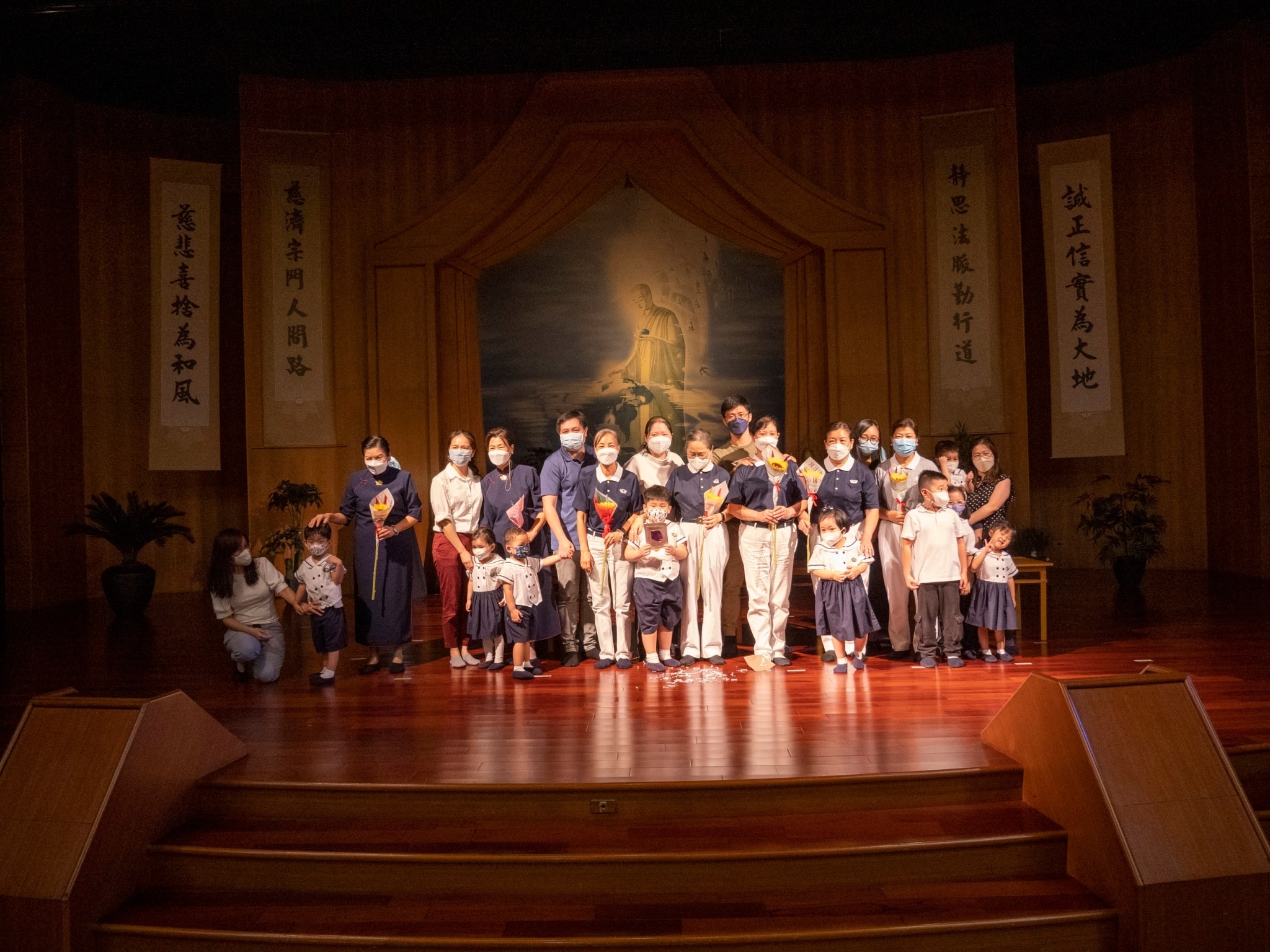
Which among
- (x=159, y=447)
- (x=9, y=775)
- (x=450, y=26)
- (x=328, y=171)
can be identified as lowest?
(x=9, y=775)

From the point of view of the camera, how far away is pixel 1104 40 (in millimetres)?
10352

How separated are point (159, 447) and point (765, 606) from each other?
7.10 m

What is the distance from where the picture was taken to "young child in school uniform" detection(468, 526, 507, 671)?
246 inches

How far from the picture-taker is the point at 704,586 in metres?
6.42

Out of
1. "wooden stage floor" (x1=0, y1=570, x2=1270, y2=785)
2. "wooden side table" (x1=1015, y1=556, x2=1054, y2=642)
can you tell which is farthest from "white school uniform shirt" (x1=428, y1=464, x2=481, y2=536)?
"wooden side table" (x1=1015, y1=556, x2=1054, y2=642)

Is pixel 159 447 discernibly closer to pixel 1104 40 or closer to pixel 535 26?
pixel 535 26

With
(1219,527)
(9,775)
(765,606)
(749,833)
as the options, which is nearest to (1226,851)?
(749,833)

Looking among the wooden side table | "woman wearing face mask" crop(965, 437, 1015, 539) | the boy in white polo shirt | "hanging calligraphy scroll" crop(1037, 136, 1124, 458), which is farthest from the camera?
"hanging calligraphy scroll" crop(1037, 136, 1124, 458)

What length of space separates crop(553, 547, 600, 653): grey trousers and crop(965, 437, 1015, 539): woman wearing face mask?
8.30 ft

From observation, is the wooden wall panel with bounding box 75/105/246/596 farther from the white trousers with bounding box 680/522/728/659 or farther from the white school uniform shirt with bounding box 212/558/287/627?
the white trousers with bounding box 680/522/728/659

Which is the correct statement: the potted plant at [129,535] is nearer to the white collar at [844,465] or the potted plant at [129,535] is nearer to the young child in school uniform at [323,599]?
the young child in school uniform at [323,599]

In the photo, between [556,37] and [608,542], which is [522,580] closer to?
[608,542]

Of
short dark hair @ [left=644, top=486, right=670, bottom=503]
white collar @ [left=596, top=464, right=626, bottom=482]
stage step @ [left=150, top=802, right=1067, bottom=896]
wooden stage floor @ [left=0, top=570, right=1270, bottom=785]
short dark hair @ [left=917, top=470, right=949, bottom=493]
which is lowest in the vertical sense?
stage step @ [left=150, top=802, right=1067, bottom=896]

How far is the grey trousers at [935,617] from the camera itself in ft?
20.7
